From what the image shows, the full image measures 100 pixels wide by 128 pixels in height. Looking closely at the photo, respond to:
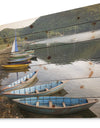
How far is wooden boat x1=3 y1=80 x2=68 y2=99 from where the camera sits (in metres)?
2.04

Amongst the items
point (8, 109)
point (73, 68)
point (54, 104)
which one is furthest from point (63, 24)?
point (8, 109)

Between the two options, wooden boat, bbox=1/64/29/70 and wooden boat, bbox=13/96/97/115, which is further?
wooden boat, bbox=1/64/29/70

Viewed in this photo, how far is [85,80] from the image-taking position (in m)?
1.95

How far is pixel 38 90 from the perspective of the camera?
6.90 feet

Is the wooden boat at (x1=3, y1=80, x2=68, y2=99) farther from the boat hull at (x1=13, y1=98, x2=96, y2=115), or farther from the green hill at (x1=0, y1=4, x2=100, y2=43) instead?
the green hill at (x1=0, y1=4, x2=100, y2=43)

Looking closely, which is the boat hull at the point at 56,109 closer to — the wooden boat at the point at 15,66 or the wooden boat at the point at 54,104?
the wooden boat at the point at 54,104

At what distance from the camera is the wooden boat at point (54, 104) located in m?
1.85

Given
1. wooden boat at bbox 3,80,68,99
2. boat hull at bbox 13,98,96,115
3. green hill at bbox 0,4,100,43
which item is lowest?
boat hull at bbox 13,98,96,115

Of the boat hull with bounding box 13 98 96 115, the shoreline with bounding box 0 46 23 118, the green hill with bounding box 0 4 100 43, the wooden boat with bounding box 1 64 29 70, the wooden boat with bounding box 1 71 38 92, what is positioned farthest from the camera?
the wooden boat with bounding box 1 64 29 70

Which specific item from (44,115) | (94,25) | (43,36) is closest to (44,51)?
(43,36)

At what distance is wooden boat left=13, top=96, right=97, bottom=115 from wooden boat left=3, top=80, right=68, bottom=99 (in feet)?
0.23

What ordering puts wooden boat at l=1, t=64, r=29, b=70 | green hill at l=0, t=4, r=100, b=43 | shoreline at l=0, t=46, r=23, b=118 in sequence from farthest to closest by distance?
wooden boat at l=1, t=64, r=29, b=70, shoreline at l=0, t=46, r=23, b=118, green hill at l=0, t=4, r=100, b=43

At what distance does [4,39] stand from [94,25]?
1.74 m

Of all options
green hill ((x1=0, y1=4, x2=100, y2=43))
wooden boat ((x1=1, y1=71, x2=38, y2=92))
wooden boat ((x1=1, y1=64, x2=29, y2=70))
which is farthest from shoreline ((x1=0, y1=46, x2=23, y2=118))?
green hill ((x1=0, y1=4, x2=100, y2=43))
